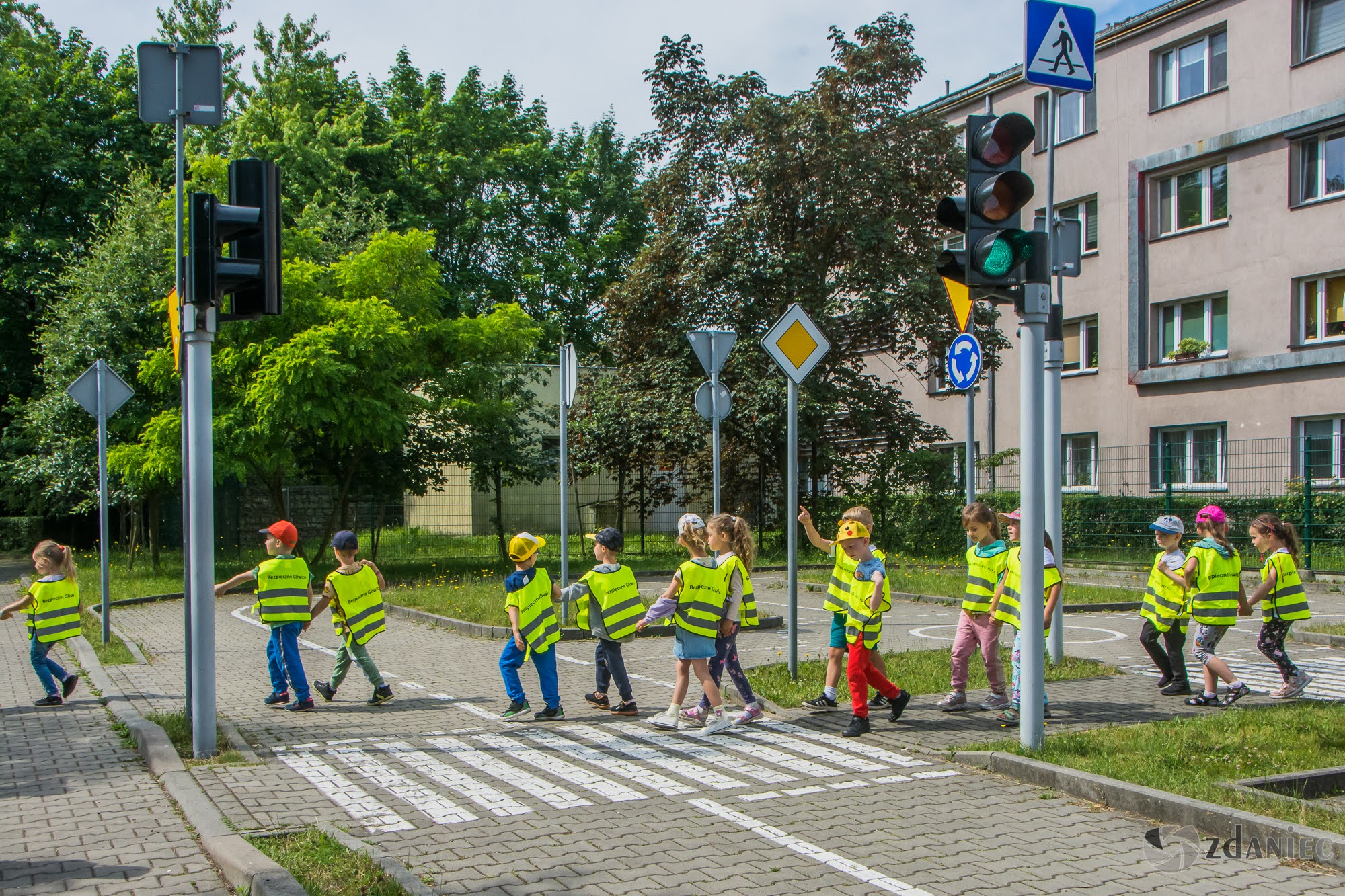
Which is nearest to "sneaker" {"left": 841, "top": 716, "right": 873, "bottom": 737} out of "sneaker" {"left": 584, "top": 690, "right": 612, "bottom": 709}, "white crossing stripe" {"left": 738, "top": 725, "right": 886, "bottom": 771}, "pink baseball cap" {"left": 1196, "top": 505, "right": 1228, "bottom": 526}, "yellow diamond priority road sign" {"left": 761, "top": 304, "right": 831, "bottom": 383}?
"white crossing stripe" {"left": 738, "top": 725, "right": 886, "bottom": 771}

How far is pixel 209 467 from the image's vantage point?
24.1 ft

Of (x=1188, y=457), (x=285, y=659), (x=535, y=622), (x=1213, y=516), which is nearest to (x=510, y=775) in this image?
(x=535, y=622)

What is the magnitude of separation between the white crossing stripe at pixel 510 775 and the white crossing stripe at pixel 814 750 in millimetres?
1633

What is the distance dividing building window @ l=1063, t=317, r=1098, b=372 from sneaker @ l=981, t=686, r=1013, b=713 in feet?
76.3

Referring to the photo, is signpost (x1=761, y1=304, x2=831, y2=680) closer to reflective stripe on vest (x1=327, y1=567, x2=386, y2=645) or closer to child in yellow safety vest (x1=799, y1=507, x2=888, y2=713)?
child in yellow safety vest (x1=799, y1=507, x2=888, y2=713)

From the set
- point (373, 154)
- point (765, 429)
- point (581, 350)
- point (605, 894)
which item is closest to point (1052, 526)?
point (605, 894)

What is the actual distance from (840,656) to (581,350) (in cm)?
3366

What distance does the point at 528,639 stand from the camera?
854cm

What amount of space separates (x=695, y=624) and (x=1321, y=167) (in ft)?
74.1

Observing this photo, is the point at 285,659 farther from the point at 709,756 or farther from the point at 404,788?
the point at 709,756

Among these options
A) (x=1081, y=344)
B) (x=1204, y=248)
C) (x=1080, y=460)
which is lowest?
(x=1080, y=460)

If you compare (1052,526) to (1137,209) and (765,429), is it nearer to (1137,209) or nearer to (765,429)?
(765,429)

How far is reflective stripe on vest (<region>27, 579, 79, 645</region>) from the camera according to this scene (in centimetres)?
976

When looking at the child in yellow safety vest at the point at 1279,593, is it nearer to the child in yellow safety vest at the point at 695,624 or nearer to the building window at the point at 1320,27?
the child in yellow safety vest at the point at 695,624
